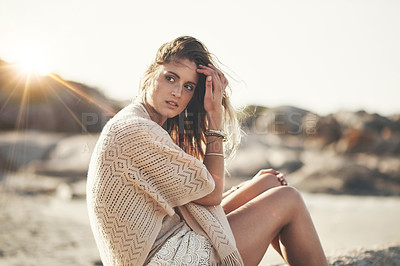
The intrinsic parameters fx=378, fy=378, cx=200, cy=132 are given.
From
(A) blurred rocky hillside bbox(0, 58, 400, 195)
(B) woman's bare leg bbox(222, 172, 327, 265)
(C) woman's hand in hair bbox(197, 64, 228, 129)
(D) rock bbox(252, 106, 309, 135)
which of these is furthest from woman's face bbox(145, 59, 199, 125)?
(D) rock bbox(252, 106, 309, 135)

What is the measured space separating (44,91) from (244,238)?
19.8 meters

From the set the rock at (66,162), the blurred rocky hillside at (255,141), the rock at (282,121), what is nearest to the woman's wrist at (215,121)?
the blurred rocky hillside at (255,141)

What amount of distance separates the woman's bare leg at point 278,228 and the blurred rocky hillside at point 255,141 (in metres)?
7.19

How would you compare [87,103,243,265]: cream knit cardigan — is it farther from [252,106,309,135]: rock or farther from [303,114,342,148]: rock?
[252,106,309,135]: rock

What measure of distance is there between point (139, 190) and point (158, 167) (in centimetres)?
16

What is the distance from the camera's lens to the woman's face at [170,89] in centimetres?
246

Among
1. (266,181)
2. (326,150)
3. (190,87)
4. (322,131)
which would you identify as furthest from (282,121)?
(190,87)

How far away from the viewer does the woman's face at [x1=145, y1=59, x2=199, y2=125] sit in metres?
2.46

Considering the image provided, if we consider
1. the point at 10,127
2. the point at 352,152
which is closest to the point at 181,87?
the point at 352,152

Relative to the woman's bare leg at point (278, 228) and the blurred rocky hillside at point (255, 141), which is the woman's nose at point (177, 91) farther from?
the blurred rocky hillside at point (255, 141)

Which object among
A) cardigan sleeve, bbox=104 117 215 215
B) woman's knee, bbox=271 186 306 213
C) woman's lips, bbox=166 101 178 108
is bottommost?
woman's knee, bbox=271 186 306 213

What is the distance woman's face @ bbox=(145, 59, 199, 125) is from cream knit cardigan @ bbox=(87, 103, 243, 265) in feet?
1.27

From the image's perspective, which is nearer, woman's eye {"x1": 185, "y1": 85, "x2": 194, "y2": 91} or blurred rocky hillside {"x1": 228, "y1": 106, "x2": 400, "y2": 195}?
woman's eye {"x1": 185, "y1": 85, "x2": 194, "y2": 91}

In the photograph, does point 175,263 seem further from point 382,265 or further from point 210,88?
point 382,265
